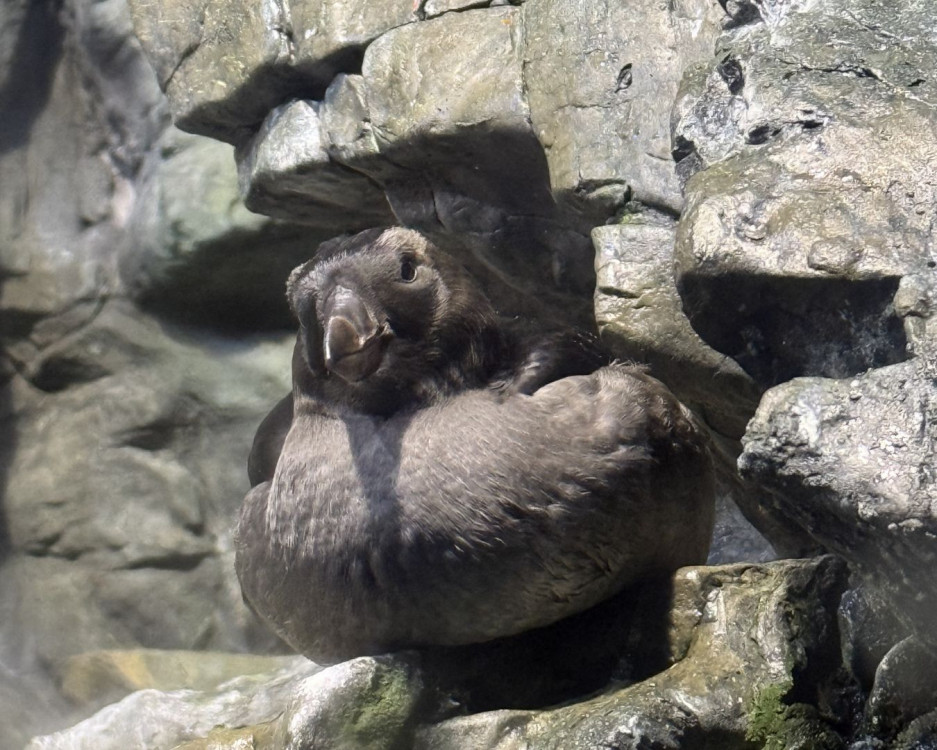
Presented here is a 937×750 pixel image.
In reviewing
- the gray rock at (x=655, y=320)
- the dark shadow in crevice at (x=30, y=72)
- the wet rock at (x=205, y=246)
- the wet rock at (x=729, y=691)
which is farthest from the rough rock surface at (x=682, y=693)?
the dark shadow in crevice at (x=30, y=72)

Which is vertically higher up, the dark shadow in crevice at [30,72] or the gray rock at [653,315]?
the dark shadow in crevice at [30,72]

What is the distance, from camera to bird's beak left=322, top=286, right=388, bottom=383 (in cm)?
287

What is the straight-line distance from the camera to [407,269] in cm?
313

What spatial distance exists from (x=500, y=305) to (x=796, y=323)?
38.3 inches

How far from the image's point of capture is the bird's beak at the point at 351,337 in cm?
287

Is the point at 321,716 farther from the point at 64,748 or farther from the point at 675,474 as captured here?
the point at 64,748

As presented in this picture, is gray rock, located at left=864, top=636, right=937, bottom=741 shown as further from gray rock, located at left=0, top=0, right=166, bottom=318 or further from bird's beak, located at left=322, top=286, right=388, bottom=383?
gray rock, located at left=0, top=0, right=166, bottom=318

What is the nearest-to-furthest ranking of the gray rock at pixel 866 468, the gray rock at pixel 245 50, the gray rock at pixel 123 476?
1. the gray rock at pixel 866 468
2. the gray rock at pixel 245 50
3. the gray rock at pixel 123 476

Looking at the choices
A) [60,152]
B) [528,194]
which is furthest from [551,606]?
[60,152]

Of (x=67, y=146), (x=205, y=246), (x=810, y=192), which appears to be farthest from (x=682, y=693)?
(x=67, y=146)

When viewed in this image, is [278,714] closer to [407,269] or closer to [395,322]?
[395,322]

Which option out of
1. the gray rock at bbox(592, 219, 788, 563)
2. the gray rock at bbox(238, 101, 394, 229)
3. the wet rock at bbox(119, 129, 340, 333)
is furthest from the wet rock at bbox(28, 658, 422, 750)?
the wet rock at bbox(119, 129, 340, 333)

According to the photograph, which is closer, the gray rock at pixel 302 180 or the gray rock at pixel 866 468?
the gray rock at pixel 866 468

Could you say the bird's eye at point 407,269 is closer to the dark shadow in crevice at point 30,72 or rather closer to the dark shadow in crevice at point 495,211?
the dark shadow in crevice at point 495,211
